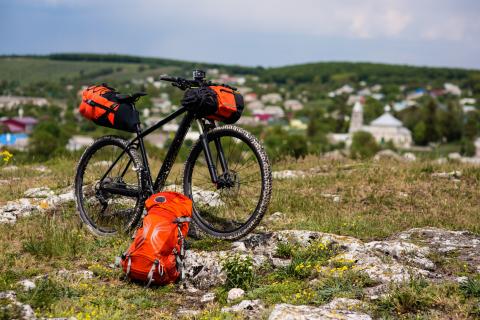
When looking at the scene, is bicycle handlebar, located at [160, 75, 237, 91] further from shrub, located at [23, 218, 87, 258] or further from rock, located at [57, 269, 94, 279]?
rock, located at [57, 269, 94, 279]

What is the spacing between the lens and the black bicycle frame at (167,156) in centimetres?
615

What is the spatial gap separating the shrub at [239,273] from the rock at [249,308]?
352 mm

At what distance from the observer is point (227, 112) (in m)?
6.14

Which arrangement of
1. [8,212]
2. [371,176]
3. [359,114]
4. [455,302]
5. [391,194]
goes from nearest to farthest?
[455,302] → [8,212] → [391,194] → [371,176] → [359,114]

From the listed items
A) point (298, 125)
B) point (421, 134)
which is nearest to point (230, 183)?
point (421, 134)

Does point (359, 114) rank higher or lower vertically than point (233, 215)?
lower

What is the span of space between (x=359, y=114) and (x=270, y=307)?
6548 inches

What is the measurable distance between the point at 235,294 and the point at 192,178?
203 centimetres

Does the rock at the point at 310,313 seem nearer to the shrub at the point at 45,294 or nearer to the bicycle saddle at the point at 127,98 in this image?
the shrub at the point at 45,294

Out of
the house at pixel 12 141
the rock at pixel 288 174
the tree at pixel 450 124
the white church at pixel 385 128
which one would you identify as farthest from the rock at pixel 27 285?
the white church at pixel 385 128

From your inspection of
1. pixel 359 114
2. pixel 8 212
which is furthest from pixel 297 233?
pixel 359 114

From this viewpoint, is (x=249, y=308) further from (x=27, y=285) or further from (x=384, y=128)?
(x=384, y=128)

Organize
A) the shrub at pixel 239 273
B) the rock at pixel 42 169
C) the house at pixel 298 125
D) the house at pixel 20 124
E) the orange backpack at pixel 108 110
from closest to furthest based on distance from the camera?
1. the shrub at pixel 239 273
2. the orange backpack at pixel 108 110
3. the rock at pixel 42 169
4. the house at pixel 20 124
5. the house at pixel 298 125

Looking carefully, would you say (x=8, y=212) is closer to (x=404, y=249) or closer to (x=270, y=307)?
(x=270, y=307)
